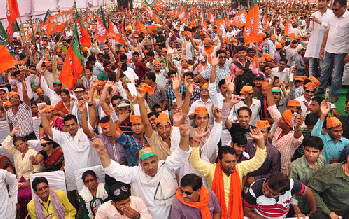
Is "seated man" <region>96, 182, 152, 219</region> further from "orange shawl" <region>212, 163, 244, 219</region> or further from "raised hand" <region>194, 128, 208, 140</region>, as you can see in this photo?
"raised hand" <region>194, 128, 208, 140</region>

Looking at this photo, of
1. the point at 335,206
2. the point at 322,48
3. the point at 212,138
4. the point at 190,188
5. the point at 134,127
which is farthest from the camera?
the point at 322,48

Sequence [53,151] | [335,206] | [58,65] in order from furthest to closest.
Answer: [58,65]
[53,151]
[335,206]

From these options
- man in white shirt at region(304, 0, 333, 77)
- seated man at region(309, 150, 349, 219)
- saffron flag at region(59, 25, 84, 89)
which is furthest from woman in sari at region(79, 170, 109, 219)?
man in white shirt at region(304, 0, 333, 77)

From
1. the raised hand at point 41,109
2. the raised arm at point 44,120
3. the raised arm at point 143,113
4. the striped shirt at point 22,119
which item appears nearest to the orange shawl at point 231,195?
the raised arm at point 143,113

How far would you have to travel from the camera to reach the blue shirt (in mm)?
3299

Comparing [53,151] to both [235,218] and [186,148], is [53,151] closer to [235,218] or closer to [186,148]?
[186,148]

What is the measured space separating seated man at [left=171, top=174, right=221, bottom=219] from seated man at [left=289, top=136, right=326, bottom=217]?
987mm

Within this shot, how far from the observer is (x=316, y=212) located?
2580 millimetres

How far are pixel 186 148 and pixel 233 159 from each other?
0.48 meters

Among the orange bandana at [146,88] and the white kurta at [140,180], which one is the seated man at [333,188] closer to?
the white kurta at [140,180]

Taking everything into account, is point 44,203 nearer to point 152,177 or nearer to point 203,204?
point 152,177

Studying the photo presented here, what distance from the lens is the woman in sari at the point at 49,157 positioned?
4176mm

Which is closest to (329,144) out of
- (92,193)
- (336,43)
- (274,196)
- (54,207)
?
(274,196)

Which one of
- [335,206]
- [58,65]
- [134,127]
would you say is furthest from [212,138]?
[58,65]
